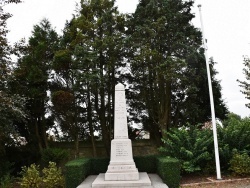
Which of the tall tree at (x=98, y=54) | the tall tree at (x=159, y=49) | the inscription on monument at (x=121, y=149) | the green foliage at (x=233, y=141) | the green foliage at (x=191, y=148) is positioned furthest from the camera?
the tall tree at (x=98, y=54)

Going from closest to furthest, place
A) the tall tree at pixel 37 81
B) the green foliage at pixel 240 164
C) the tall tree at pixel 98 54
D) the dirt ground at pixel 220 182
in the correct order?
1. the dirt ground at pixel 220 182
2. the green foliage at pixel 240 164
3. the tall tree at pixel 98 54
4. the tall tree at pixel 37 81

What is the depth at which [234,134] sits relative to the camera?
1140 centimetres

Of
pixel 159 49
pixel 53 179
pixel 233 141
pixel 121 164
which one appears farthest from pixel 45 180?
pixel 159 49

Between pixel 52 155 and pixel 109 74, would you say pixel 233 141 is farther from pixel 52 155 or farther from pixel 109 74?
pixel 52 155

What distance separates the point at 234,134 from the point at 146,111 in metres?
6.75

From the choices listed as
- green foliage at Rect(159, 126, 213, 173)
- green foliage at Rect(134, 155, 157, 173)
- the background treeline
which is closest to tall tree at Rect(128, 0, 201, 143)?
the background treeline

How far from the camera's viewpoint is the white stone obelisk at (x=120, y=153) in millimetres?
10117

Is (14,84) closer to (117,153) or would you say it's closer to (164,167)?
(117,153)

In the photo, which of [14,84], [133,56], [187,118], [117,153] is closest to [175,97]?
[187,118]

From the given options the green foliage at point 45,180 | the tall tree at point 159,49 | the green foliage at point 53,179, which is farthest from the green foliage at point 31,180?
the tall tree at point 159,49

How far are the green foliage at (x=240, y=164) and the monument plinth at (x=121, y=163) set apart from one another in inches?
127

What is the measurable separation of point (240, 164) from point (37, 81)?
35.9 feet

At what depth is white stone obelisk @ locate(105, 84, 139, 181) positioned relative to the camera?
33.2 feet

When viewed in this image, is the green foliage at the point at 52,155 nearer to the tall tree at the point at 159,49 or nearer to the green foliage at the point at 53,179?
the green foliage at the point at 53,179
